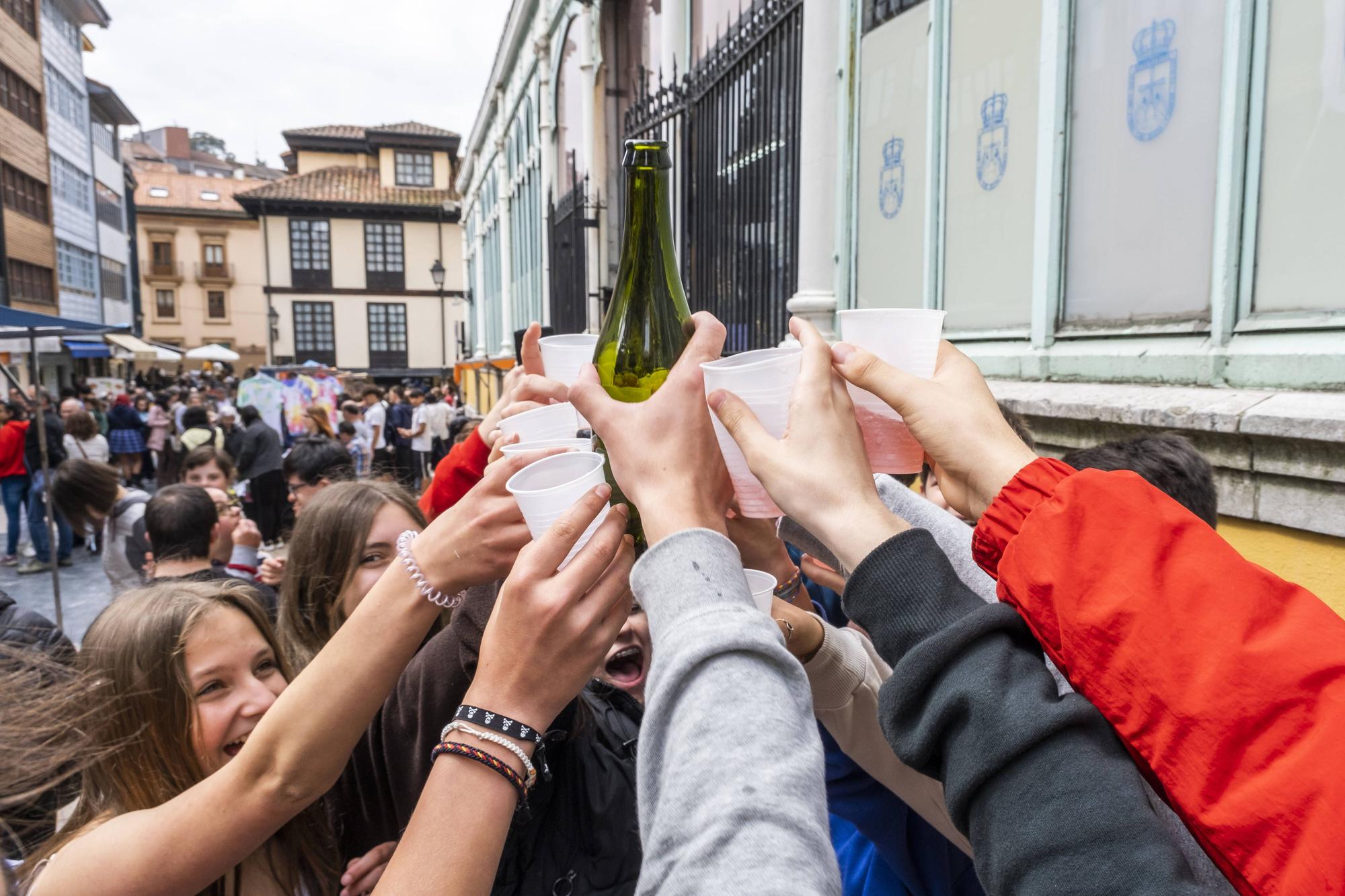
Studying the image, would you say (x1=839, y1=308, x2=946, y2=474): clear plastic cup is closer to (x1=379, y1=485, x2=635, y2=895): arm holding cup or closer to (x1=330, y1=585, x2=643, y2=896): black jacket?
(x1=379, y1=485, x2=635, y2=895): arm holding cup

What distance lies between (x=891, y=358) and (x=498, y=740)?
71cm

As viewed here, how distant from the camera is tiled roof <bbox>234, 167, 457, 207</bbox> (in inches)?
1745

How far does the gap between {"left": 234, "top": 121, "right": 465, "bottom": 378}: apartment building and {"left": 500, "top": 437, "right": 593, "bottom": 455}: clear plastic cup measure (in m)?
45.4

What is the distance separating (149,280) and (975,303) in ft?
184

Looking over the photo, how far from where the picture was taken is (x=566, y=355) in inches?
61.1

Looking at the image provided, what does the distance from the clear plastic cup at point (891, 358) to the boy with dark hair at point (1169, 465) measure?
106cm

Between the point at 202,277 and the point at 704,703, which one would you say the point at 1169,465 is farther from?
the point at 202,277

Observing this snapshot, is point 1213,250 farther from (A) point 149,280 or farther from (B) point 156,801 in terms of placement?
(A) point 149,280

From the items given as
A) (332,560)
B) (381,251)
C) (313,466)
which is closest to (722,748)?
(332,560)

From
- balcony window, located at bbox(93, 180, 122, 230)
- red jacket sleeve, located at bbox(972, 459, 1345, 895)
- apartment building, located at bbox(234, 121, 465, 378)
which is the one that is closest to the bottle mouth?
red jacket sleeve, located at bbox(972, 459, 1345, 895)

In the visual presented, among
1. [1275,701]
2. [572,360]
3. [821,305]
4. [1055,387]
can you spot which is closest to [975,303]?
[1055,387]

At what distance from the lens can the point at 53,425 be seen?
11.6m

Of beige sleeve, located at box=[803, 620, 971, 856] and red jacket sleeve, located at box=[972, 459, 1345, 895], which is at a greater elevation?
red jacket sleeve, located at box=[972, 459, 1345, 895]

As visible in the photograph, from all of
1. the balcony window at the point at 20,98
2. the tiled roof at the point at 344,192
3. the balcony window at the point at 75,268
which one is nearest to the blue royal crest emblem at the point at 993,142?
the balcony window at the point at 20,98
